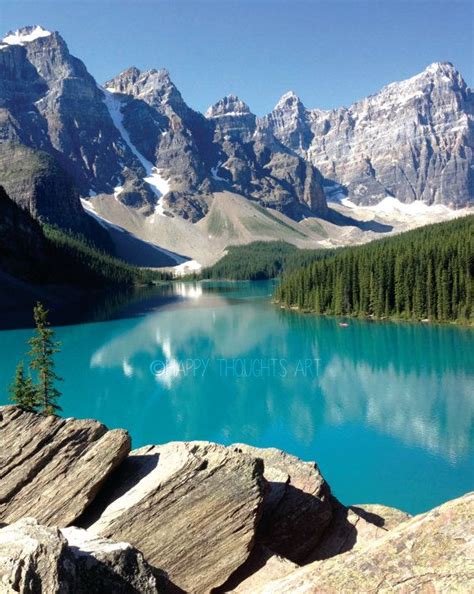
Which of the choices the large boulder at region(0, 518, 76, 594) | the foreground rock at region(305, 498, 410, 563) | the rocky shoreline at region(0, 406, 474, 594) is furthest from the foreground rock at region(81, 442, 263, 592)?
the foreground rock at region(305, 498, 410, 563)

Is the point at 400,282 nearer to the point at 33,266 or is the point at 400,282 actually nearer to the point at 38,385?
the point at 38,385

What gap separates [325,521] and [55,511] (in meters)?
7.82

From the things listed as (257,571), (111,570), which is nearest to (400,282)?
(257,571)

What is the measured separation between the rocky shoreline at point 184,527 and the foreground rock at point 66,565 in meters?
0.02

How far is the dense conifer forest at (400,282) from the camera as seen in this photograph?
83188mm

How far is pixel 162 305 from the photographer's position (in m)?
132

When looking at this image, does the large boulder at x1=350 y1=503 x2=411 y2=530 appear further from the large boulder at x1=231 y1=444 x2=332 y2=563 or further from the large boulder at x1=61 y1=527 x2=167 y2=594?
the large boulder at x1=61 y1=527 x2=167 y2=594

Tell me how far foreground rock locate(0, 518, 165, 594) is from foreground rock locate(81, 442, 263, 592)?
1.64 m

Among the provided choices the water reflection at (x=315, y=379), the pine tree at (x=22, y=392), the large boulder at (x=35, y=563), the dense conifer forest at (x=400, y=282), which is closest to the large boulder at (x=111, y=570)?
the large boulder at (x=35, y=563)

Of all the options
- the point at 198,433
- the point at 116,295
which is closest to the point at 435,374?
the point at 198,433

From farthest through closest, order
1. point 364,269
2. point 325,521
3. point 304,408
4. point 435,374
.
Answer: point 364,269 < point 435,374 < point 304,408 < point 325,521

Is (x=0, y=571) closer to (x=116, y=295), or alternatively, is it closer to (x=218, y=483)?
(x=218, y=483)

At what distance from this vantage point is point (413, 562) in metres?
7.45

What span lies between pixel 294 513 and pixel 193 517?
361cm
